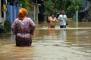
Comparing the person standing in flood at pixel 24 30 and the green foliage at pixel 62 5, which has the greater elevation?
the green foliage at pixel 62 5

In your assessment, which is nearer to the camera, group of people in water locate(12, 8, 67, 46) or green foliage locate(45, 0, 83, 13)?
group of people in water locate(12, 8, 67, 46)

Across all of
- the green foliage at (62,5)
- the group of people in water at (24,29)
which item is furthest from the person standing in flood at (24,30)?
the green foliage at (62,5)

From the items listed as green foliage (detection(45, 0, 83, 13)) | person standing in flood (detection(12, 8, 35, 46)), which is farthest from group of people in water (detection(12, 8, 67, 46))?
green foliage (detection(45, 0, 83, 13))

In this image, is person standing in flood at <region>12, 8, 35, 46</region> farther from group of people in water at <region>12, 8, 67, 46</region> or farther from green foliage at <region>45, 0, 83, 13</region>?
green foliage at <region>45, 0, 83, 13</region>

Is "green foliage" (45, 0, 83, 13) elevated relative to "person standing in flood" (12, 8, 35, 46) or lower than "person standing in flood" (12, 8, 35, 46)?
elevated

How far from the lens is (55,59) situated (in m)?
11.1

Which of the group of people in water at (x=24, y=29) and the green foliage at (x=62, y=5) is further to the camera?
the green foliage at (x=62, y=5)

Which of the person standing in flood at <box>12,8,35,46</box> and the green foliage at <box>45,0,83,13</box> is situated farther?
the green foliage at <box>45,0,83,13</box>

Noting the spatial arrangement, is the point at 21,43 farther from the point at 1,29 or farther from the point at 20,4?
the point at 20,4

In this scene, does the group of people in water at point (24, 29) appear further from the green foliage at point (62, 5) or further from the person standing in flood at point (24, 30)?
the green foliage at point (62, 5)

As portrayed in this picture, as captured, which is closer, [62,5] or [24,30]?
[24,30]

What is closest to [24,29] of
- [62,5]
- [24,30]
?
[24,30]

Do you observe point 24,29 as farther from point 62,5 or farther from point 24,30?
point 62,5

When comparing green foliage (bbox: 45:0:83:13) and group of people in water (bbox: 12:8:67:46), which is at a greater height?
green foliage (bbox: 45:0:83:13)
